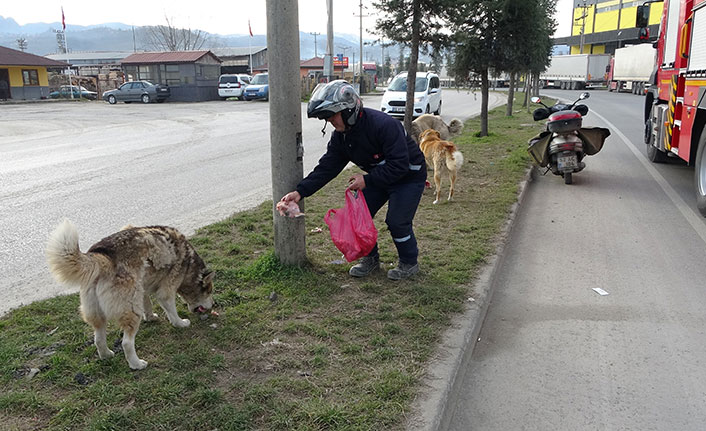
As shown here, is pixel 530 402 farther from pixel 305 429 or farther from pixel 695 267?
pixel 695 267

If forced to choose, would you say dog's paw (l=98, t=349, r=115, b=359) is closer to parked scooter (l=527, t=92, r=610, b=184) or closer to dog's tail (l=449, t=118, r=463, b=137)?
parked scooter (l=527, t=92, r=610, b=184)

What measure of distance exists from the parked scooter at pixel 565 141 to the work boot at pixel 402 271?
556 centimetres

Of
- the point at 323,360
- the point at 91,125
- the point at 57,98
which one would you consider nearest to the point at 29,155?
the point at 91,125

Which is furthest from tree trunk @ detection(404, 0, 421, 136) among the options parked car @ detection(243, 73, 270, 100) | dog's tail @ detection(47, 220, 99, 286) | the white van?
parked car @ detection(243, 73, 270, 100)

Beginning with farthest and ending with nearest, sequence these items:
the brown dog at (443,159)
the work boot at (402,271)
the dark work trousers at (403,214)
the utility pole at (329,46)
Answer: the utility pole at (329,46) → the brown dog at (443,159) → the work boot at (402,271) → the dark work trousers at (403,214)

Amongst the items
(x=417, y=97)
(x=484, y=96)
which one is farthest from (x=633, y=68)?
(x=484, y=96)

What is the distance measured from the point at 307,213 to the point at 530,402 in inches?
176

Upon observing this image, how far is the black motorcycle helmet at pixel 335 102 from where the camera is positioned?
4.29 m

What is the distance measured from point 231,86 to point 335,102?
38015mm

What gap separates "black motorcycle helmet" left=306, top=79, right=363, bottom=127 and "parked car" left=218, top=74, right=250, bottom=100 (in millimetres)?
37194

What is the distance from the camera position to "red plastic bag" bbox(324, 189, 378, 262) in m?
4.73

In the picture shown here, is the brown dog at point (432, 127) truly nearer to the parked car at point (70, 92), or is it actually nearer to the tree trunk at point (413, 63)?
the tree trunk at point (413, 63)

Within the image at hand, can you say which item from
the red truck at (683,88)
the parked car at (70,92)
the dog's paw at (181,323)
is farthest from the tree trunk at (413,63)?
the parked car at (70,92)

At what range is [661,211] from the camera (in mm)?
7832
